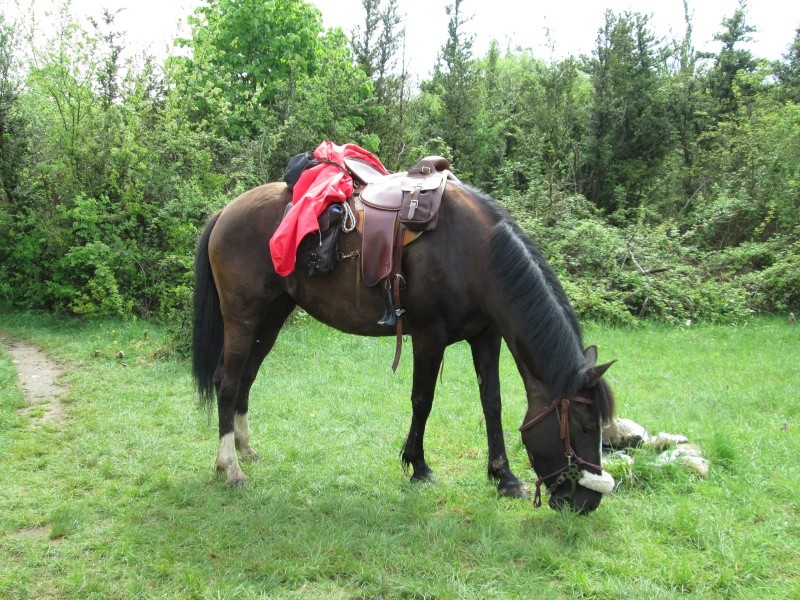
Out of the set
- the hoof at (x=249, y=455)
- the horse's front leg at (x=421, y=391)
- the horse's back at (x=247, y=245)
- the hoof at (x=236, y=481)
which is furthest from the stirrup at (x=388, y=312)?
the hoof at (x=249, y=455)

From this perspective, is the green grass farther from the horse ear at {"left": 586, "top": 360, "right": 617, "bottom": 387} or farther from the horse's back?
the horse's back

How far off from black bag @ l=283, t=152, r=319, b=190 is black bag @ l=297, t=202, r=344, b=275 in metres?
0.53

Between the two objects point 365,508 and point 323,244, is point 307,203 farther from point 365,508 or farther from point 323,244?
point 365,508

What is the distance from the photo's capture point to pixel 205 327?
447 cm

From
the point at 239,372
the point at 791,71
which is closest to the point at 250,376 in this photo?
the point at 239,372

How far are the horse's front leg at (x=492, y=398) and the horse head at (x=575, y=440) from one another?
0.54 meters

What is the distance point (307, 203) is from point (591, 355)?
1952mm

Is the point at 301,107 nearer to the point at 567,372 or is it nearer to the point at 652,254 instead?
the point at 652,254

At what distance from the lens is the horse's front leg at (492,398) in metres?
3.81

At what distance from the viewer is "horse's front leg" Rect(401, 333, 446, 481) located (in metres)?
3.73

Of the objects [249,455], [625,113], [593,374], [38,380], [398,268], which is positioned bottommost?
[38,380]

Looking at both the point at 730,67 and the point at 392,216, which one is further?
the point at 730,67

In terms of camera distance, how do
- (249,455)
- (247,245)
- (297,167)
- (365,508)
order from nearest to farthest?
(365,508)
(247,245)
(297,167)
(249,455)

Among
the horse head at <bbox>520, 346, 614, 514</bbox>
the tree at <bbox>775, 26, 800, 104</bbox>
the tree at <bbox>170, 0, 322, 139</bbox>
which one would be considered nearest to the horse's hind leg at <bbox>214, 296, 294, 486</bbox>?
the horse head at <bbox>520, 346, 614, 514</bbox>
